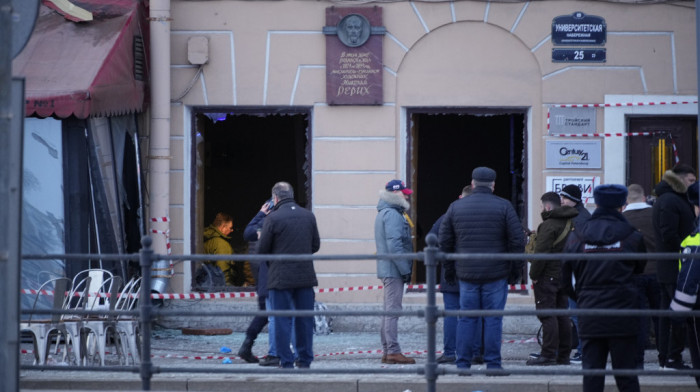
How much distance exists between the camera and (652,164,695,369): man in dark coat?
9477 mm

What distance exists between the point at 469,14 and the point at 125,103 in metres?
3.94

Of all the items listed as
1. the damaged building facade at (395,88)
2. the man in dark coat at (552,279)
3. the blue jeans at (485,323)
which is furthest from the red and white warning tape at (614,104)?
the blue jeans at (485,323)

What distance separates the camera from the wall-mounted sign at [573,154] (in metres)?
12.4

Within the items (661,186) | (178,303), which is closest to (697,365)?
(661,186)

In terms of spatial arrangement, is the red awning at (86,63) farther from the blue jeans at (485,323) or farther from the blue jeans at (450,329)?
the blue jeans at (485,323)

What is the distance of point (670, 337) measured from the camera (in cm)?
959

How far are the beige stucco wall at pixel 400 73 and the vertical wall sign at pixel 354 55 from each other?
10 cm

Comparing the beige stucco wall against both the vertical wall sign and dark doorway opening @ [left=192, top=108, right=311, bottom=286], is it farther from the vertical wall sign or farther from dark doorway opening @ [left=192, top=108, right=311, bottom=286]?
dark doorway opening @ [left=192, top=108, right=311, bottom=286]

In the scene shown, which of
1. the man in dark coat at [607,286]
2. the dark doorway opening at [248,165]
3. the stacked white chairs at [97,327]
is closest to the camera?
the man in dark coat at [607,286]

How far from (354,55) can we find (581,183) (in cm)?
293

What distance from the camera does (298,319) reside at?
962 centimetres

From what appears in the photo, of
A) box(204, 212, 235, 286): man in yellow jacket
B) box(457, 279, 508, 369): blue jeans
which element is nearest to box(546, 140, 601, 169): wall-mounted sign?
box(457, 279, 508, 369): blue jeans

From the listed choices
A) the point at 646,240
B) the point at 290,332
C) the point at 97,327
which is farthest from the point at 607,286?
the point at 97,327

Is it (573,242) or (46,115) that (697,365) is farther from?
(46,115)
